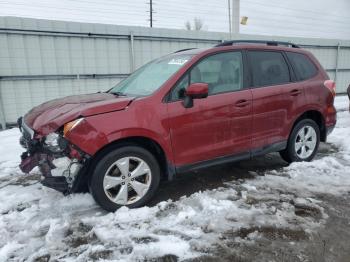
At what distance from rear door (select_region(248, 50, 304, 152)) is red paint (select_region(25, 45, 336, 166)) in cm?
1

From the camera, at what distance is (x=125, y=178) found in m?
3.45

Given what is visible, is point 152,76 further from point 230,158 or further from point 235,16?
point 235,16

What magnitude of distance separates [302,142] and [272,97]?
1.07 metres

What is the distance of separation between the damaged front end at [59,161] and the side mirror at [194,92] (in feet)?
4.20

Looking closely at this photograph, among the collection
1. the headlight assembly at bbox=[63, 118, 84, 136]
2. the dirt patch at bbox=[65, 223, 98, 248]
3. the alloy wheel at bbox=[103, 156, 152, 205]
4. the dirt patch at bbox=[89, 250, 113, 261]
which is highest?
the headlight assembly at bbox=[63, 118, 84, 136]

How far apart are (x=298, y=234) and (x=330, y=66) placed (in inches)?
523

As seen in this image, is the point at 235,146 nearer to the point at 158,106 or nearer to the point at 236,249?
the point at 158,106

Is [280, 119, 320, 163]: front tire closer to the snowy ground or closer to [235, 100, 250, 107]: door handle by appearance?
the snowy ground

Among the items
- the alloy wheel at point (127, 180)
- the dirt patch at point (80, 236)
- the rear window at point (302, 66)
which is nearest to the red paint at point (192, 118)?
the rear window at point (302, 66)

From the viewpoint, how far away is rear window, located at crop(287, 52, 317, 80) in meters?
4.80

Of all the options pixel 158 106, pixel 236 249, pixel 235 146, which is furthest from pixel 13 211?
pixel 235 146

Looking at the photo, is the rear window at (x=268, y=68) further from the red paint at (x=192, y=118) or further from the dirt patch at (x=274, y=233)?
the dirt patch at (x=274, y=233)

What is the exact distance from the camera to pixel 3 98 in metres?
7.93

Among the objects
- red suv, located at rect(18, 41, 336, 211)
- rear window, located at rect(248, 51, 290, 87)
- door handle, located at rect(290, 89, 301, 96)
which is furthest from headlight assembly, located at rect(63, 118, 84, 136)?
door handle, located at rect(290, 89, 301, 96)
